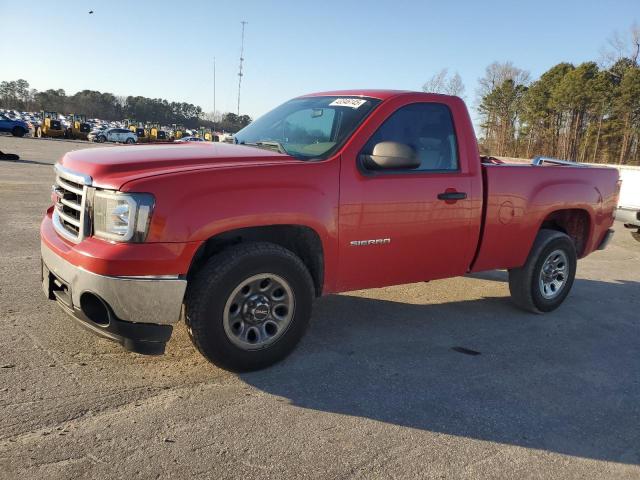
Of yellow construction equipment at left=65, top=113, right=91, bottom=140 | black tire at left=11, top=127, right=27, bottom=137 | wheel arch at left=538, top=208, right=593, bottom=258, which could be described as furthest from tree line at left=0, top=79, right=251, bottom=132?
wheel arch at left=538, top=208, right=593, bottom=258

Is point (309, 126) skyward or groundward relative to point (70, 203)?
skyward

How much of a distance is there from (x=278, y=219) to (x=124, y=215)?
3.13ft

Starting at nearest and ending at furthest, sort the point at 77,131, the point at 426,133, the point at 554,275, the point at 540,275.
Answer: the point at 426,133 → the point at 540,275 → the point at 554,275 → the point at 77,131

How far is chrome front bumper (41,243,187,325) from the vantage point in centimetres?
302

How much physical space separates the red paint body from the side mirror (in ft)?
0.33

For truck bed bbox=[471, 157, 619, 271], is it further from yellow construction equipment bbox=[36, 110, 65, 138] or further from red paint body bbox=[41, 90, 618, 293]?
yellow construction equipment bbox=[36, 110, 65, 138]

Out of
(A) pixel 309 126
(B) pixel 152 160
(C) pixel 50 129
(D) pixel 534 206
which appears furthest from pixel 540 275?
(C) pixel 50 129

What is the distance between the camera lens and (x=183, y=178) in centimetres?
312

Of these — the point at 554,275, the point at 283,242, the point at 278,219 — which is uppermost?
the point at 278,219

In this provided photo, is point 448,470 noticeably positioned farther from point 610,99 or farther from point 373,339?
point 610,99

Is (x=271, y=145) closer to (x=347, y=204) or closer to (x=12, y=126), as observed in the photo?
(x=347, y=204)

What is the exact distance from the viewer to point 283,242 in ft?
12.7

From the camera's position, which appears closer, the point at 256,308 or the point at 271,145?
the point at 256,308

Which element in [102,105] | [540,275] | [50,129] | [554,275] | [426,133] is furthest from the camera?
[102,105]
